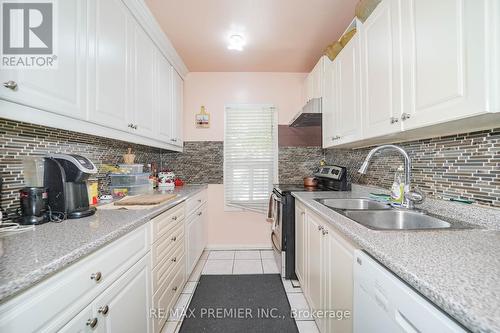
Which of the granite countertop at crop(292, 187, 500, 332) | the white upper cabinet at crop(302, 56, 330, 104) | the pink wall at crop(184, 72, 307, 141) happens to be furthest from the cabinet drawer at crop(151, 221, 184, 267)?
the white upper cabinet at crop(302, 56, 330, 104)

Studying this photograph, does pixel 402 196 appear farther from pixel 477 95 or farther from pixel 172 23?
pixel 172 23

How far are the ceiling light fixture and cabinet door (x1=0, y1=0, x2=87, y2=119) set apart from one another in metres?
1.27

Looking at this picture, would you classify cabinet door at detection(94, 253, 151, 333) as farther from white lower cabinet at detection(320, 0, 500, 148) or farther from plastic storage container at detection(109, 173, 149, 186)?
white lower cabinet at detection(320, 0, 500, 148)

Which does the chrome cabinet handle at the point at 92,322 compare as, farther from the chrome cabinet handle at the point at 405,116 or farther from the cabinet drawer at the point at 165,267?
the chrome cabinet handle at the point at 405,116

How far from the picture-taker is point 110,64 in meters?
1.33

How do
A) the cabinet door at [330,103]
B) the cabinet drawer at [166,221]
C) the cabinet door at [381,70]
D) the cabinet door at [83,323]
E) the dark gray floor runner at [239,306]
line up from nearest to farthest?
1. the cabinet door at [83,323]
2. the cabinet door at [381,70]
3. the cabinet drawer at [166,221]
4. the dark gray floor runner at [239,306]
5. the cabinet door at [330,103]

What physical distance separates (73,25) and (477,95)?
180cm

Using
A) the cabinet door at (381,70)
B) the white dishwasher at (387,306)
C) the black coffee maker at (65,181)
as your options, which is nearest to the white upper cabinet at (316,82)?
the cabinet door at (381,70)

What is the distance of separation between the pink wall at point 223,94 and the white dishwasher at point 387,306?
238 centimetres

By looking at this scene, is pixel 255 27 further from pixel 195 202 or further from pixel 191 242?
pixel 191 242

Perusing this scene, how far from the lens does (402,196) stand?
1284mm

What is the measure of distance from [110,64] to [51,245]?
1.14m

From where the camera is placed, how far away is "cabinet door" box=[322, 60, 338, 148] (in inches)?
74.2

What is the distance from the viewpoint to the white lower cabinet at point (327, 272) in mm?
971
